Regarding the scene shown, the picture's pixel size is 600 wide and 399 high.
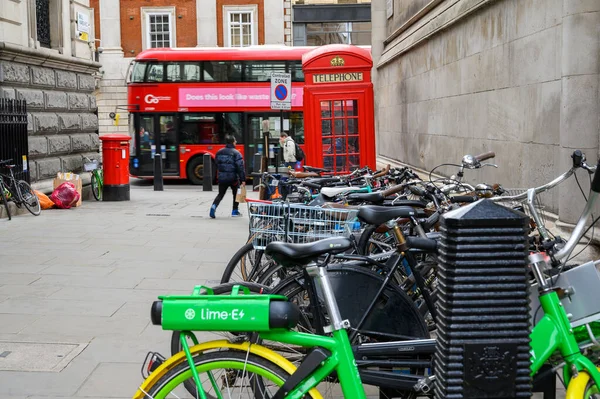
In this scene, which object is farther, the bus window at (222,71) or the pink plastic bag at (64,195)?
the bus window at (222,71)

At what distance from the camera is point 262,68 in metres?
24.3

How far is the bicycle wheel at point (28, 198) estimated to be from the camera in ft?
44.2

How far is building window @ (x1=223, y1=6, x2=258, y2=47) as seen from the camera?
37.8 m

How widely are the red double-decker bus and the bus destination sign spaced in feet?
34.7

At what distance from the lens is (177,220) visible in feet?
45.2

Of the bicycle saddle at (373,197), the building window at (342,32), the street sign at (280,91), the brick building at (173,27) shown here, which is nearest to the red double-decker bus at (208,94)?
the street sign at (280,91)

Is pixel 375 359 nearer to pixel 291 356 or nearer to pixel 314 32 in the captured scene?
pixel 291 356

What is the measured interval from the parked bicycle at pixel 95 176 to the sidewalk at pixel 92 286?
234 cm

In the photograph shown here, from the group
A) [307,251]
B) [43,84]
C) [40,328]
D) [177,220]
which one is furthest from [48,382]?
[43,84]

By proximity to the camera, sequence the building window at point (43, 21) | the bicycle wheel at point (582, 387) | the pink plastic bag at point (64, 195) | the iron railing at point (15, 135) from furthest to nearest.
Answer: the building window at point (43, 21)
the pink plastic bag at point (64, 195)
the iron railing at point (15, 135)
the bicycle wheel at point (582, 387)

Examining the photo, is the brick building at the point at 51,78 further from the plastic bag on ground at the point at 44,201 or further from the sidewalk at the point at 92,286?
the sidewalk at the point at 92,286

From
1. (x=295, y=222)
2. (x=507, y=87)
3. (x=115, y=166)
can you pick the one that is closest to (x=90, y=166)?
(x=115, y=166)

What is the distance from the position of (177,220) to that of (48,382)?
30.0ft

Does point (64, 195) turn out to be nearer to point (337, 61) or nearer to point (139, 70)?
point (337, 61)
